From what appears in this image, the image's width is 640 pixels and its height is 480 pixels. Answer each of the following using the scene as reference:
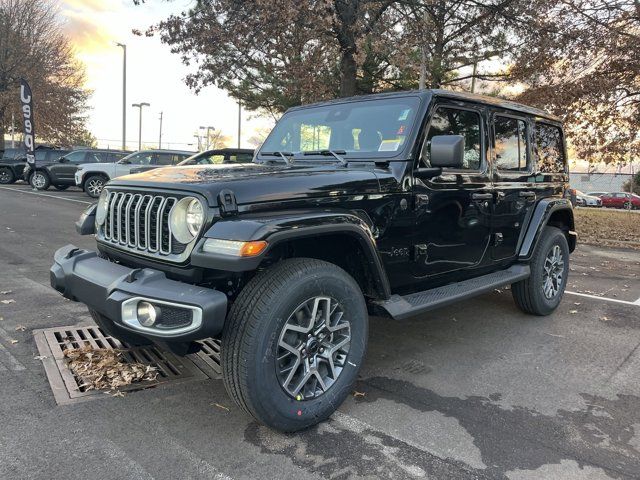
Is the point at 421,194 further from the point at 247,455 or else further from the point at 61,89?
the point at 61,89

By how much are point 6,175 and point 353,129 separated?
2316cm

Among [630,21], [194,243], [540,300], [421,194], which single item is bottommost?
[540,300]

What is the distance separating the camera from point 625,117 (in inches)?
536

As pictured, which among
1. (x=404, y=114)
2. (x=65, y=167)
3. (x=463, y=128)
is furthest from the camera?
(x=65, y=167)

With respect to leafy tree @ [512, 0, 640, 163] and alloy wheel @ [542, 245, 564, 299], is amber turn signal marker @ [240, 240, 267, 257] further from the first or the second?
leafy tree @ [512, 0, 640, 163]

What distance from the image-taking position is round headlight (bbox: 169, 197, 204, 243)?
2641 mm

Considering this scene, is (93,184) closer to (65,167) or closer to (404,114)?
(65,167)

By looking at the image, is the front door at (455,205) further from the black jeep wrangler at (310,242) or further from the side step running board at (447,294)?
the side step running board at (447,294)

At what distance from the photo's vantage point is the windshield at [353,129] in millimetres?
3617

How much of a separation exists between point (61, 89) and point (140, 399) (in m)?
35.8

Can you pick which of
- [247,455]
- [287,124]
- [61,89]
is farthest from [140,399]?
[61,89]

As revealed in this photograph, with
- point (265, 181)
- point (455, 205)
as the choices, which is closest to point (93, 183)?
point (455, 205)

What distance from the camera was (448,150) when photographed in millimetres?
3244

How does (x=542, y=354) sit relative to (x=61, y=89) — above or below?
below
